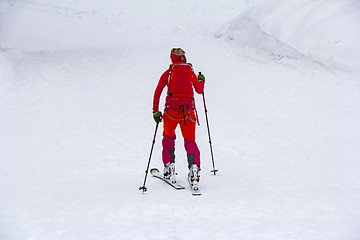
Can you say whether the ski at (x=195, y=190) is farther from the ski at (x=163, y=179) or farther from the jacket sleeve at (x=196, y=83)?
the jacket sleeve at (x=196, y=83)

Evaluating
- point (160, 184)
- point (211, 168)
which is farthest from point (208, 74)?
point (160, 184)

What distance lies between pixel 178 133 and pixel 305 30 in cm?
742

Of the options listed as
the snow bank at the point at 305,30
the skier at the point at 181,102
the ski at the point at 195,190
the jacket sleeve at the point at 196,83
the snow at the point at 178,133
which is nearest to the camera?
the snow at the point at 178,133

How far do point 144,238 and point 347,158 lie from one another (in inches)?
203

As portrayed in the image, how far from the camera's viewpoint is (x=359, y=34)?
14203 millimetres

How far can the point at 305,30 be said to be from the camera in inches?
626

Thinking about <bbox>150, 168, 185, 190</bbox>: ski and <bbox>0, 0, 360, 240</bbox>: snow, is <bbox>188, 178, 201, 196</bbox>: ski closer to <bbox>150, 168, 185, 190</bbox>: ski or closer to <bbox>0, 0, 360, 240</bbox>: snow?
<bbox>0, 0, 360, 240</bbox>: snow

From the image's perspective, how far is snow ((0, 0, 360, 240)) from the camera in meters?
5.39

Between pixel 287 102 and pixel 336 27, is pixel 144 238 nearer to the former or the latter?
pixel 287 102

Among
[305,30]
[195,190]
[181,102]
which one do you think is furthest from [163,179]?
[305,30]

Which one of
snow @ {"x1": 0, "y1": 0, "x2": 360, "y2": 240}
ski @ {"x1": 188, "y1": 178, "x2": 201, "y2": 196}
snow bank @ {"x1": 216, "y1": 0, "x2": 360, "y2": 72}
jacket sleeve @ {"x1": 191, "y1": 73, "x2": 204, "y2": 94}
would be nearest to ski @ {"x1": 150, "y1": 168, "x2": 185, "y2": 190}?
snow @ {"x1": 0, "y1": 0, "x2": 360, "y2": 240}

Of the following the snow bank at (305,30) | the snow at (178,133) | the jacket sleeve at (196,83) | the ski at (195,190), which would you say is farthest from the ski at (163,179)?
the snow bank at (305,30)

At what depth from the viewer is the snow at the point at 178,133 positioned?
17.7ft

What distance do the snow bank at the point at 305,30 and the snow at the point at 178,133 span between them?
2.3 inches
